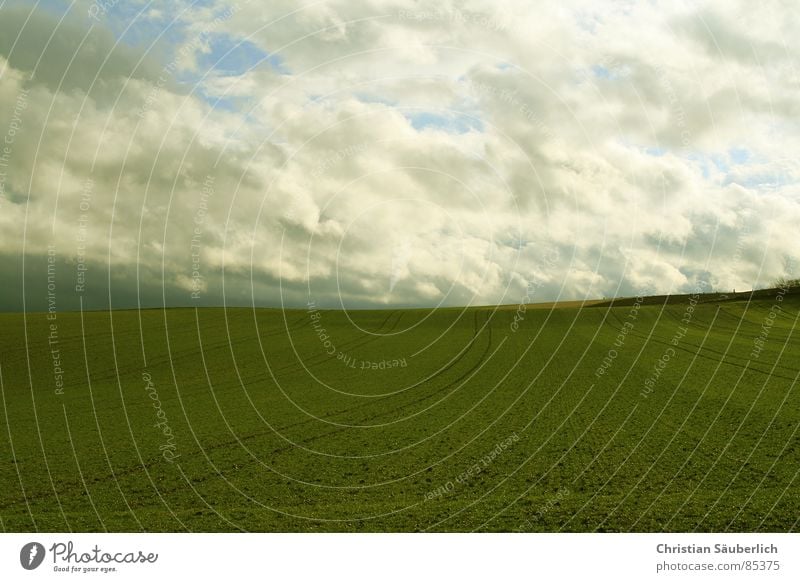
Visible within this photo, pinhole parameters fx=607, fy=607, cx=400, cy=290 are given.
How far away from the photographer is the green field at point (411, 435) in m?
17.7

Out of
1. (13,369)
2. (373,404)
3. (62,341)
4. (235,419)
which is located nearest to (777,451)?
Answer: (373,404)

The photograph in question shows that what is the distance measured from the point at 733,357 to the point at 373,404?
2906cm

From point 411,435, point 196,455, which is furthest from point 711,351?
point 196,455

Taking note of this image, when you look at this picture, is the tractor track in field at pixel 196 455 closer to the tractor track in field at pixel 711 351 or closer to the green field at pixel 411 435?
the green field at pixel 411 435

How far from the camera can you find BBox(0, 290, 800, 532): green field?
17703 millimetres

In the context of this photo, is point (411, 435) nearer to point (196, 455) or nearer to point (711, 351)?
point (196, 455)

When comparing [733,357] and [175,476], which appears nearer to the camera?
A: [175,476]

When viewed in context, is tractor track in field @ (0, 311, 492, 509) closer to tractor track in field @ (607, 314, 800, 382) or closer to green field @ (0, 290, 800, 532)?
green field @ (0, 290, 800, 532)

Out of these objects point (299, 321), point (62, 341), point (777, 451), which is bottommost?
point (777, 451)

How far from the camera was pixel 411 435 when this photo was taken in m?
27.4

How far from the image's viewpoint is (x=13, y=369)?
5259cm

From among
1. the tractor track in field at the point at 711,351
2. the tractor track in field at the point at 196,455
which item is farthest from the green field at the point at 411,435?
the tractor track in field at the point at 711,351

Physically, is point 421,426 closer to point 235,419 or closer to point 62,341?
point 235,419

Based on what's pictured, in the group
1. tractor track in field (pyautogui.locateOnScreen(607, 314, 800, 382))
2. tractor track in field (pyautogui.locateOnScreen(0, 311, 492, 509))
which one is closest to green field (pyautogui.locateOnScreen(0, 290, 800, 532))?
tractor track in field (pyautogui.locateOnScreen(0, 311, 492, 509))
